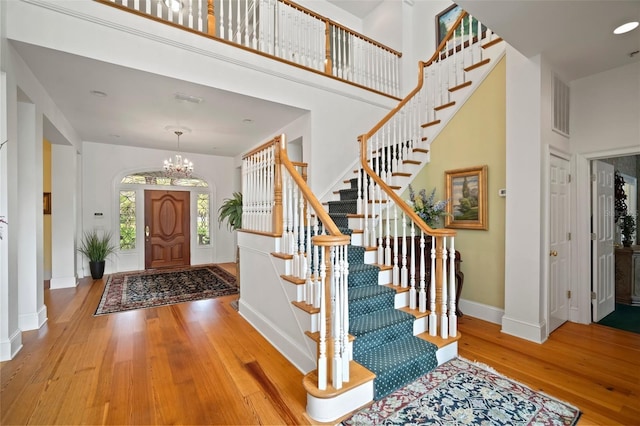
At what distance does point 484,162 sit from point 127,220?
738cm

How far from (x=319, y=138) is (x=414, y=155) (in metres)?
1.54

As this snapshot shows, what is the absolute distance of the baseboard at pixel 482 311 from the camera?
3439mm

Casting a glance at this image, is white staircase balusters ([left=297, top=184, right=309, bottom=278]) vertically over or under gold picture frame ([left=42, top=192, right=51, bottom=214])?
under

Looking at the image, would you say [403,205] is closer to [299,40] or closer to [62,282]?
[299,40]

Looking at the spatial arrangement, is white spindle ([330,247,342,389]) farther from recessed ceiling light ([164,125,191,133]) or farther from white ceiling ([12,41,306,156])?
recessed ceiling light ([164,125,191,133])

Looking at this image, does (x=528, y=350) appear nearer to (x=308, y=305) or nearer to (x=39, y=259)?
(x=308, y=305)

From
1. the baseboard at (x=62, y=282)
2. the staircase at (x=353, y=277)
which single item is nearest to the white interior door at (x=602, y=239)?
the staircase at (x=353, y=277)

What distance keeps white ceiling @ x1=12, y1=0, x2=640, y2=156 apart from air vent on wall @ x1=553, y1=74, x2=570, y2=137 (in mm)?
127

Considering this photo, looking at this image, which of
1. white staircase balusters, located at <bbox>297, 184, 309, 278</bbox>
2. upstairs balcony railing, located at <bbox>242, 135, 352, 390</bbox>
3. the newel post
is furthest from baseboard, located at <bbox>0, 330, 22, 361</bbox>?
white staircase balusters, located at <bbox>297, 184, 309, 278</bbox>

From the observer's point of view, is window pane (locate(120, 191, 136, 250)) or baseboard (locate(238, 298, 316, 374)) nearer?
baseboard (locate(238, 298, 316, 374))

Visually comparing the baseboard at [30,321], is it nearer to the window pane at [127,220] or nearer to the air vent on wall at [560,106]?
the window pane at [127,220]

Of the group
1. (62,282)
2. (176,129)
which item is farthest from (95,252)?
(176,129)

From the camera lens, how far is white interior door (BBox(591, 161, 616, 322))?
11.3 feet

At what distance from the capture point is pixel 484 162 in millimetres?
3584
